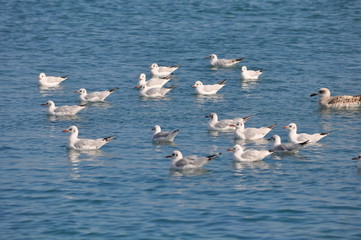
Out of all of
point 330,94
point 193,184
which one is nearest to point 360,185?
point 193,184

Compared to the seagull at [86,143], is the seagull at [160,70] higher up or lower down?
higher up

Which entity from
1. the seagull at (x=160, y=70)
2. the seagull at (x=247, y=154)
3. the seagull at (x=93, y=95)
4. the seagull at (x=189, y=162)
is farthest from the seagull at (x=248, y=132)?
the seagull at (x=160, y=70)

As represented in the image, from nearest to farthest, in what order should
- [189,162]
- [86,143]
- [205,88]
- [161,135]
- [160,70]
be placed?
[189,162] < [86,143] < [161,135] < [205,88] < [160,70]

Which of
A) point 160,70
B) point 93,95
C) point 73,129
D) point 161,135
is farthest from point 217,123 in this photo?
point 160,70

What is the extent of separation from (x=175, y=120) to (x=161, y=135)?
3.47 meters

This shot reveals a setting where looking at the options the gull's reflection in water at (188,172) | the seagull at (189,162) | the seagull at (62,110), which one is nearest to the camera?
the gull's reflection in water at (188,172)

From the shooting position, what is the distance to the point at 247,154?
25266mm

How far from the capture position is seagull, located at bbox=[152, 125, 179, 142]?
27.7 metres

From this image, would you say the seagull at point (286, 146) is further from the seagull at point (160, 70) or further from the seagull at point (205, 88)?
the seagull at point (160, 70)

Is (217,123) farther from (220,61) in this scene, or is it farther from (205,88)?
(220,61)

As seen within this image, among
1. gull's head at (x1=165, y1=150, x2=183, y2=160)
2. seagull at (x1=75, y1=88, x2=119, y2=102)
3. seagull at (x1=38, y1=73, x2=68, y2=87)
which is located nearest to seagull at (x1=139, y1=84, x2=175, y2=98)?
seagull at (x1=75, y1=88, x2=119, y2=102)

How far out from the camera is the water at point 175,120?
20.6m

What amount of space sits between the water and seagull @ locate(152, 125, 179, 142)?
347 mm

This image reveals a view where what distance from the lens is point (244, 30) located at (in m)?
48.8
